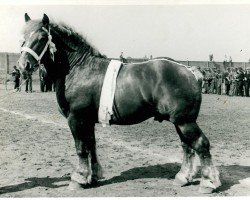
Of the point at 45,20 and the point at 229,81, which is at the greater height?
the point at 45,20

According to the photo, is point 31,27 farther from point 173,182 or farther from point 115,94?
point 173,182

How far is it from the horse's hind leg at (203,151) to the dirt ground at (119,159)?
21cm

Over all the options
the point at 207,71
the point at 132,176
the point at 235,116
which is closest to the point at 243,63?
the point at 207,71

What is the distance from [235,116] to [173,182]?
958 cm

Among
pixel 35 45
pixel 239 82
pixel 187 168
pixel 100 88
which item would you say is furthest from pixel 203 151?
pixel 239 82

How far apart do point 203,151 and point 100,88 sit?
1923 millimetres

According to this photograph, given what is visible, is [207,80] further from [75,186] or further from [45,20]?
[45,20]

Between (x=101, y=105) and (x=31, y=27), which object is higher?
(x=31, y=27)

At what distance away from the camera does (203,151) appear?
574cm

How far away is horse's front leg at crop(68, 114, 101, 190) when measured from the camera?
600 centimetres

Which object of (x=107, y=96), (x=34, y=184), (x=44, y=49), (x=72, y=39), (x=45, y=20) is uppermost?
(x=45, y=20)

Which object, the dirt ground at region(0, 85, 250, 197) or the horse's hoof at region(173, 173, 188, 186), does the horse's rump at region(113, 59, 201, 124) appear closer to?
the horse's hoof at region(173, 173, 188, 186)

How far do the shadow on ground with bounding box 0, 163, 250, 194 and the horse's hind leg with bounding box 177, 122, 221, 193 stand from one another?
28 cm

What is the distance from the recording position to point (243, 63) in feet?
110
